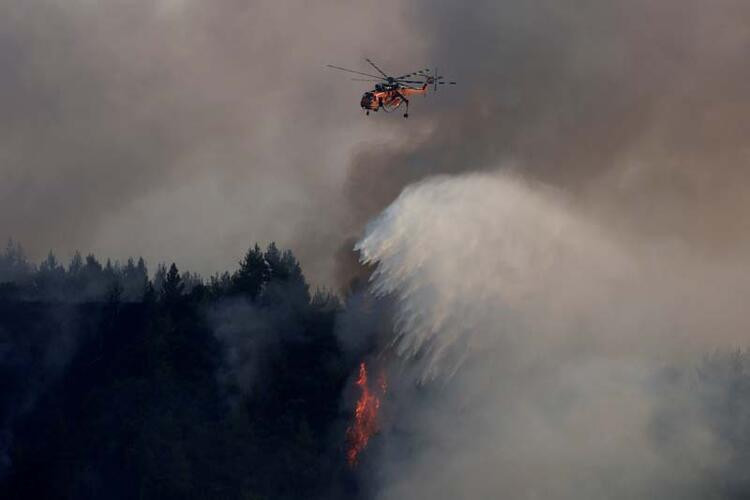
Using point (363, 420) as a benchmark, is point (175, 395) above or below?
above

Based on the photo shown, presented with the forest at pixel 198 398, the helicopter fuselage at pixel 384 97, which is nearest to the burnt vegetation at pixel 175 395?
the forest at pixel 198 398

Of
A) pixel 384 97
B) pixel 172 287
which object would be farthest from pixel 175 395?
pixel 384 97

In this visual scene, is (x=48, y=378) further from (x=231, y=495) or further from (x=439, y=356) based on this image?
(x=439, y=356)

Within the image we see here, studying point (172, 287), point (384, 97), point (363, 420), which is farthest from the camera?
point (172, 287)

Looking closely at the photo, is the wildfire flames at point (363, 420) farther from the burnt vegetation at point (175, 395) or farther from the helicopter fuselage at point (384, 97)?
the helicopter fuselage at point (384, 97)

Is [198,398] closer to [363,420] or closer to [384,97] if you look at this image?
[363,420]

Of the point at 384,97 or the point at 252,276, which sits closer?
the point at 384,97
